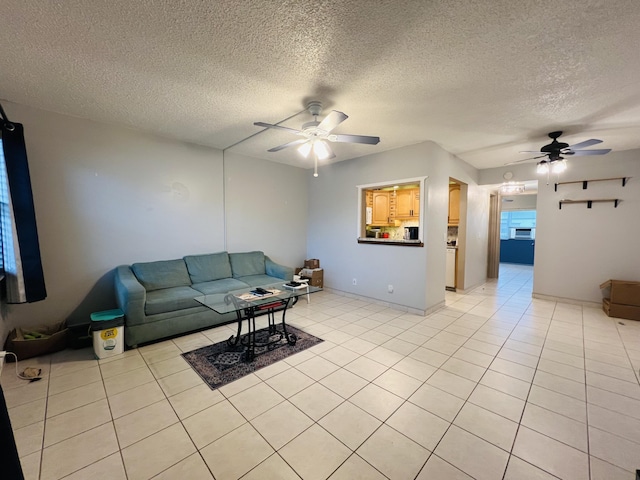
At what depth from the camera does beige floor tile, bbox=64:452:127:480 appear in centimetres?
146

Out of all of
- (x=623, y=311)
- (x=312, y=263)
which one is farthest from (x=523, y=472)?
(x=312, y=263)

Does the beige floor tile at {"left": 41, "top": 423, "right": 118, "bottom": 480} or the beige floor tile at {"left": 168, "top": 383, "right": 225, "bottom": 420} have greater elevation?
the beige floor tile at {"left": 41, "top": 423, "right": 118, "bottom": 480}

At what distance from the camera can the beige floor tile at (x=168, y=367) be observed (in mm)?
2475

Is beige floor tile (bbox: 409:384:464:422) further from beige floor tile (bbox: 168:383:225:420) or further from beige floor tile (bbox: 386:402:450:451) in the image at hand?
beige floor tile (bbox: 168:383:225:420)

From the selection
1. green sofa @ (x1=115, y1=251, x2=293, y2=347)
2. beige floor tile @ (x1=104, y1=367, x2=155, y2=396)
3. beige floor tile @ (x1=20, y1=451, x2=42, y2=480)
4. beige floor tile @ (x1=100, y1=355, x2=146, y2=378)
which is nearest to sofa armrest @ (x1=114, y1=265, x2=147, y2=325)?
green sofa @ (x1=115, y1=251, x2=293, y2=347)

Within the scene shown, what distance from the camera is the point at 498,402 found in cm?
209

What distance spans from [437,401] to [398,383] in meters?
0.34

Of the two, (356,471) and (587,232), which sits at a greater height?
(587,232)

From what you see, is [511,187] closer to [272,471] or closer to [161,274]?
[272,471]

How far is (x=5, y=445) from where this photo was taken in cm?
71

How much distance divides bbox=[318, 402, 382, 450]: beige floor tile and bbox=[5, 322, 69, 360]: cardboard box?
120 inches

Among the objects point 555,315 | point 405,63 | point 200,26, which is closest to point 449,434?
point 405,63

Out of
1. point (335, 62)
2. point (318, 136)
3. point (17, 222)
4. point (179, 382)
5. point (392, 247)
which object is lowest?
point (179, 382)

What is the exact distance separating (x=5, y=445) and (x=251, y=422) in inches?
56.8
